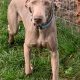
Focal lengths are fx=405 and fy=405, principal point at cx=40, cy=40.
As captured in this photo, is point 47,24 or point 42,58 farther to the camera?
point 42,58

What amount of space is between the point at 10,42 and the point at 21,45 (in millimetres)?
196

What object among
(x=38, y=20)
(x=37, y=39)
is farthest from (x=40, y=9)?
(x=37, y=39)

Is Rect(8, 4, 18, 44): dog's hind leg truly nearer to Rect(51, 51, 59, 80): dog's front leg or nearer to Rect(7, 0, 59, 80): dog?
Rect(7, 0, 59, 80): dog

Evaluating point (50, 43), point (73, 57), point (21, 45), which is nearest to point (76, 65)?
point (73, 57)

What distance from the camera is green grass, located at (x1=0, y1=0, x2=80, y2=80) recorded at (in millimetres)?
6016

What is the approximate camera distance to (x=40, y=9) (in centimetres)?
502

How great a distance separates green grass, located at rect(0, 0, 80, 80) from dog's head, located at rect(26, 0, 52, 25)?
1.14 m

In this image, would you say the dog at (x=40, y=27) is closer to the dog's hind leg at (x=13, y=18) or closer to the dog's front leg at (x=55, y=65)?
the dog's front leg at (x=55, y=65)

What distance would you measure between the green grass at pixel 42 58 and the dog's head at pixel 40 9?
3.74ft

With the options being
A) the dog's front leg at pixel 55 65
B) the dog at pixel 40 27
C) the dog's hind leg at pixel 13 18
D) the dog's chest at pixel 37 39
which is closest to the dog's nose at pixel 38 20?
the dog at pixel 40 27

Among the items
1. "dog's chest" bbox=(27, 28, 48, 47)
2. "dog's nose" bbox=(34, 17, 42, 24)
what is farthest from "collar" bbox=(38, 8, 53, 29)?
"dog's nose" bbox=(34, 17, 42, 24)

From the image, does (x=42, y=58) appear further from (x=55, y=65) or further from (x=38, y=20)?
(x=38, y=20)

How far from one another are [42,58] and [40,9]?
154 cm

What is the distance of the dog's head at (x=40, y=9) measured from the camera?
494cm
